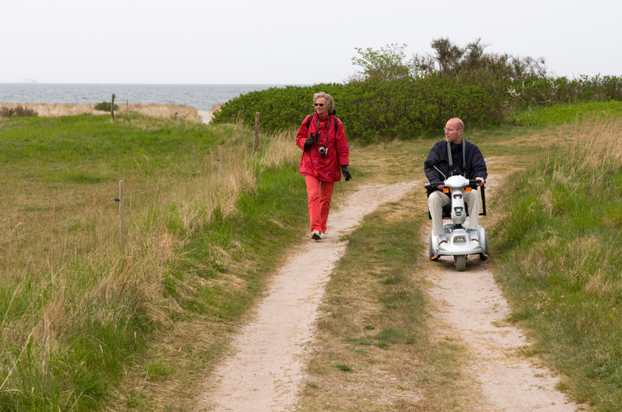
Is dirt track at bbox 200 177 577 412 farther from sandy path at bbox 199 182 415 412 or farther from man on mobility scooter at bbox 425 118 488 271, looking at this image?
man on mobility scooter at bbox 425 118 488 271

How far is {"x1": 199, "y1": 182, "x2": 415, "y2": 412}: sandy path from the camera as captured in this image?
4.25m

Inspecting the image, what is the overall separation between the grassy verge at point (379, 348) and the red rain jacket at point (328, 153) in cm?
132

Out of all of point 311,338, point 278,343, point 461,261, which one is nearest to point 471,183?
point 461,261

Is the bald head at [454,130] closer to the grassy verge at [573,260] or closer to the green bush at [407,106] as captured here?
A: the grassy verge at [573,260]

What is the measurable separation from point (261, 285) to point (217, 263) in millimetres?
637

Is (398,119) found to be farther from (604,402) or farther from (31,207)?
(604,402)

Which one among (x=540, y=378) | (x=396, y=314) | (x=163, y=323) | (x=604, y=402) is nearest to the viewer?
(x=604, y=402)

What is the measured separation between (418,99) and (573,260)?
16155mm

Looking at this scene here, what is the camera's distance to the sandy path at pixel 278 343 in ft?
14.0

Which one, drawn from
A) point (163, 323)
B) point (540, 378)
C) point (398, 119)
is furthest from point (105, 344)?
point (398, 119)

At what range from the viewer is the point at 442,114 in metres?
22.1

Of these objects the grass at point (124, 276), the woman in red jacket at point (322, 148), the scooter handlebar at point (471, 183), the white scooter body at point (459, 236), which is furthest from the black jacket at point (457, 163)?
the grass at point (124, 276)

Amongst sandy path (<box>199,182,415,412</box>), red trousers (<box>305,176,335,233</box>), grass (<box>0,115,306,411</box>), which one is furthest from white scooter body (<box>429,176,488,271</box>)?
grass (<box>0,115,306,411</box>)

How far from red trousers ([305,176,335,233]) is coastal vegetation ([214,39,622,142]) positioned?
1304 cm
